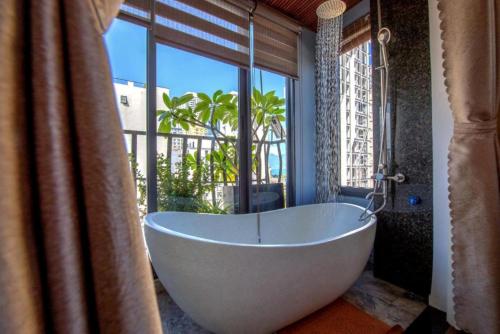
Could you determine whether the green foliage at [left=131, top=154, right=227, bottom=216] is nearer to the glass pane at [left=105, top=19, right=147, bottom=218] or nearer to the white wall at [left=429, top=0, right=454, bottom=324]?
the glass pane at [left=105, top=19, right=147, bottom=218]

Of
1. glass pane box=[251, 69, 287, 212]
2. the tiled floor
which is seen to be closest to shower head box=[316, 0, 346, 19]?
glass pane box=[251, 69, 287, 212]

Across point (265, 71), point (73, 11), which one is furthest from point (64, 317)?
point (265, 71)

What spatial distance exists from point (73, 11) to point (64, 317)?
41 cm

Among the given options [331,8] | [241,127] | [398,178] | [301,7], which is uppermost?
[301,7]

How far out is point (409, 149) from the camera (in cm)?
166

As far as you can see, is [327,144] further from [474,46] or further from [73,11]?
[73,11]

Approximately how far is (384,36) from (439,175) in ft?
3.89

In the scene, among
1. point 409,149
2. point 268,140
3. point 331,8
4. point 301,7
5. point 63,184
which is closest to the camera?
point 63,184

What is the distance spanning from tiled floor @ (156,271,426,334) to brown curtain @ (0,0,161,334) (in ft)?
4.31

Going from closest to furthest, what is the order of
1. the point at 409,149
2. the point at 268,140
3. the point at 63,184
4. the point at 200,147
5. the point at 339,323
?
the point at 63,184 → the point at 339,323 → the point at 409,149 → the point at 200,147 → the point at 268,140

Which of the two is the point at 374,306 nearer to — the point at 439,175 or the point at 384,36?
the point at 439,175

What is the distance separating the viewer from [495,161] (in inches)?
39.2

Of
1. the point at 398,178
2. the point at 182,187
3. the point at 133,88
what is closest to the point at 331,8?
the point at 398,178

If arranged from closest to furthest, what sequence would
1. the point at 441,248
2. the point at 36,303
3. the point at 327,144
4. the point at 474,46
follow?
1. the point at 36,303
2. the point at 474,46
3. the point at 441,248
4. the point at 327,144
